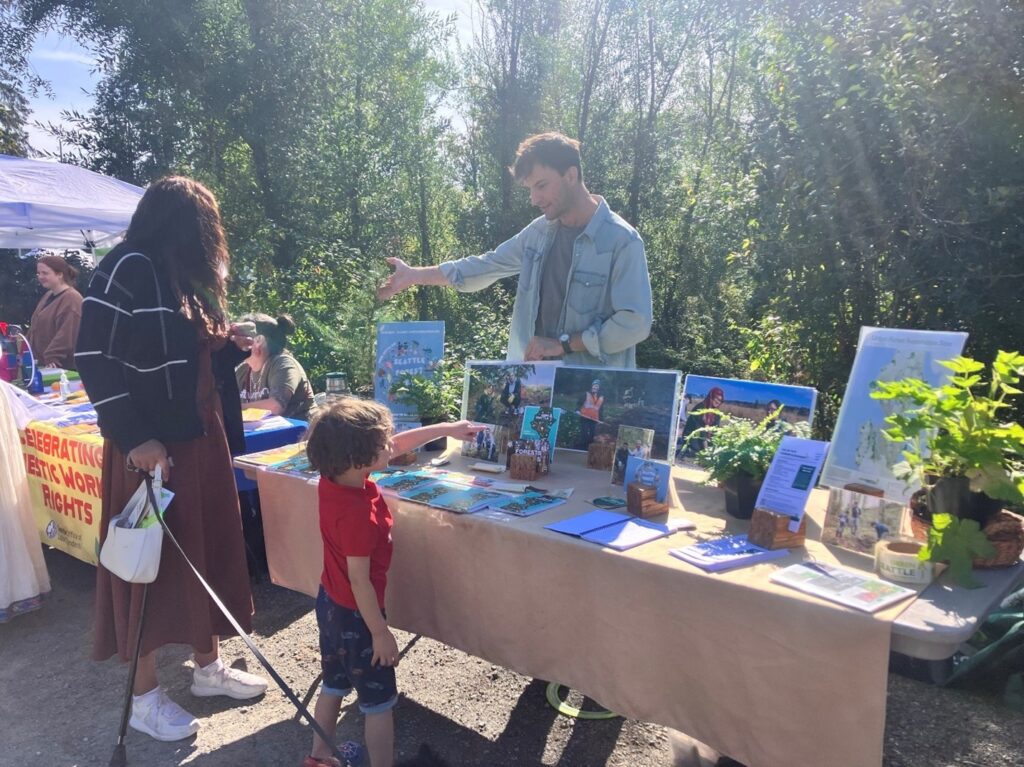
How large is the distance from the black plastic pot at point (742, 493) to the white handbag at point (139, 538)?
5.66ft

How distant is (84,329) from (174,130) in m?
8.63

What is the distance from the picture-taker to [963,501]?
5.01 feet

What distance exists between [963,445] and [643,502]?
0.77 metres

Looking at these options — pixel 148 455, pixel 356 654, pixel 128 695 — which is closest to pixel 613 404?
pixel 356 654

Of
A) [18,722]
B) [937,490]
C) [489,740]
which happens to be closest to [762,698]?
[937,490]

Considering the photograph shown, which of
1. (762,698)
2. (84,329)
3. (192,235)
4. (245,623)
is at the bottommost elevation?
(245,623)

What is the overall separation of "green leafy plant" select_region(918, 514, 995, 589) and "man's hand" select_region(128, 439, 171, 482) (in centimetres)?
212

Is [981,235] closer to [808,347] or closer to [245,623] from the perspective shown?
[808,347]

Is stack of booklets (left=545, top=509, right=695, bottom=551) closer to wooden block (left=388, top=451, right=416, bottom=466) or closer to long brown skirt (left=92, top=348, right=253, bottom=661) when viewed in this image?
wooden block (left=388, top=451, right=416, bottom=466)

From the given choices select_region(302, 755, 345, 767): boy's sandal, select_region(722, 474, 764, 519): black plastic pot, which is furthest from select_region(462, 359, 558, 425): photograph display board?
select_region(302, 755, 345, 767): boy's sandal

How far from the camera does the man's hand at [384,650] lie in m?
1.96

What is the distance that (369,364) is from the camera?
23.2 ft

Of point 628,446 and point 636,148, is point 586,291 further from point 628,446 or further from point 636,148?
point 636,148

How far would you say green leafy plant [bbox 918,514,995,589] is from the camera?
1.47 m
